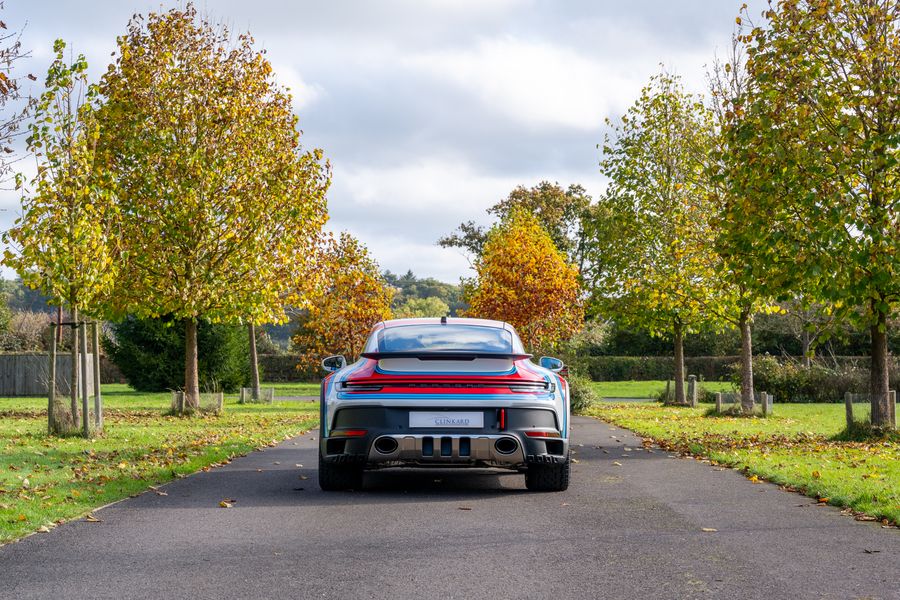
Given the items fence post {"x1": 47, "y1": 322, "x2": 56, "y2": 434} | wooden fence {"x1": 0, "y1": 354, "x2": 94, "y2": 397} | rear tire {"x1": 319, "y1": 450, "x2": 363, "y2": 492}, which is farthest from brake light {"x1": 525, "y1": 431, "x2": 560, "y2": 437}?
wooden fence {"x1": 0, "y1": 354, "x2": 94, "y2": 397}

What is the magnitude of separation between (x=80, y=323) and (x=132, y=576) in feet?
35.6

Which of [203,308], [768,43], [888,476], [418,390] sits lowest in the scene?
[888,476]

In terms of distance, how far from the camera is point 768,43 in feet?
50.1

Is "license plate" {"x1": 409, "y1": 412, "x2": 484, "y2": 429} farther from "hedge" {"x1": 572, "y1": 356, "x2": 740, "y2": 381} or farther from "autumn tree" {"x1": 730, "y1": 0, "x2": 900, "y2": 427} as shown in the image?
"hedge" {"x1": 572, "y1": 356, "x2": 740, "y2": 381}

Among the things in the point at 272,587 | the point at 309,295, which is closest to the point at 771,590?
the point at 272,587

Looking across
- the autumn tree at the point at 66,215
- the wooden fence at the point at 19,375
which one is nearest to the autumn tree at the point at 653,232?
the autumn tree at the point at 66,215

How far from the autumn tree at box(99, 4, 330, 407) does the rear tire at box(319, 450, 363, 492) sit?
13.0 m

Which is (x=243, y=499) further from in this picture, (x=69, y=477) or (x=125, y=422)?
(x=125, y=422)

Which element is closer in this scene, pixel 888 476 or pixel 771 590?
pixel 771 590

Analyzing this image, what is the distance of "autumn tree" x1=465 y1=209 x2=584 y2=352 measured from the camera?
114 ft

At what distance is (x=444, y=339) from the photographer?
32.8 ft

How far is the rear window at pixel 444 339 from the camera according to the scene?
9852mm

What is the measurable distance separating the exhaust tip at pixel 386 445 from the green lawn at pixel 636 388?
1142 inches

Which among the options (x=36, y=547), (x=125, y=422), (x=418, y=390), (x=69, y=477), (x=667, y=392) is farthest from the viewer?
(x=667, y=392)
